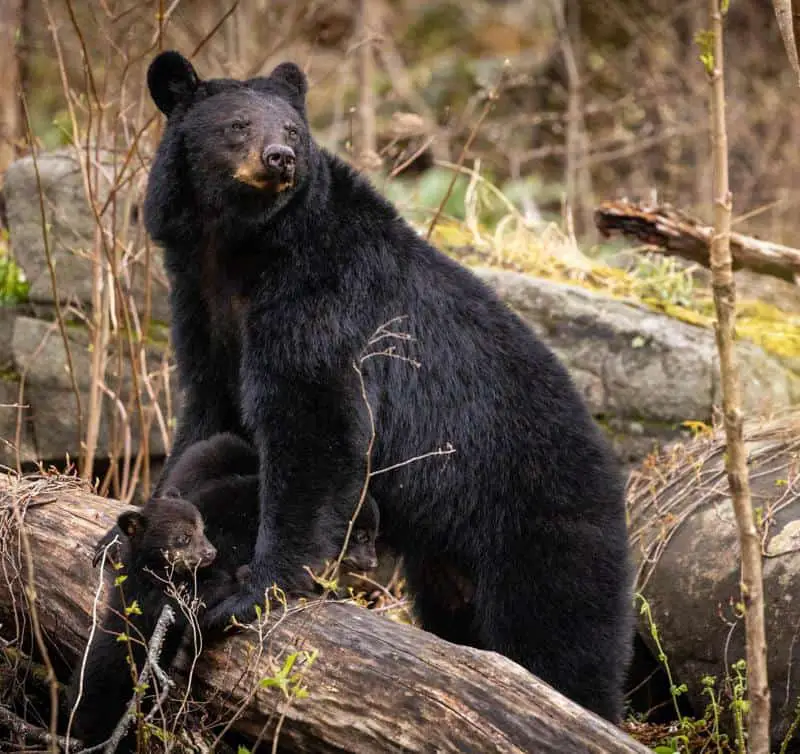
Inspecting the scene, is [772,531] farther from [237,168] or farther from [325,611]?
[237,168]

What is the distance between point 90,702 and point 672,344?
4103mm

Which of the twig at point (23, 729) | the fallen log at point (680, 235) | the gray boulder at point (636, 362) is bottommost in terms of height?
the twig at point (23, 729)

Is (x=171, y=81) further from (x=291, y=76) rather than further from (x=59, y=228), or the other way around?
(x=59, y=228)

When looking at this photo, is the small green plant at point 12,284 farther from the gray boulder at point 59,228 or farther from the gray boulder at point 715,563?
the gray boulder at point 715,563

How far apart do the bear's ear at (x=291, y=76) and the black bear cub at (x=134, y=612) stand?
187 cm

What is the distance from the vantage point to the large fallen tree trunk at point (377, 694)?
3.17 meters

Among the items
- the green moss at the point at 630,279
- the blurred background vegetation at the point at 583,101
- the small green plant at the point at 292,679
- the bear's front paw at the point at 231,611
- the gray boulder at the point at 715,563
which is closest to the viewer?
the small green plant at the point at 292,679

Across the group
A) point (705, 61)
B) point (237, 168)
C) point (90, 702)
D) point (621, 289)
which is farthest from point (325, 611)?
point (621, 289)

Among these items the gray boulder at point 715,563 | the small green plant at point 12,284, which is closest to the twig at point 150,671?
the gray boulder at point 715,563

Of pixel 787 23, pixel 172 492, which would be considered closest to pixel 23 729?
pixel 172 492

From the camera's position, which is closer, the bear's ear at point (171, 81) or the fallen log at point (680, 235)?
the bear's ear at point (171, 81)

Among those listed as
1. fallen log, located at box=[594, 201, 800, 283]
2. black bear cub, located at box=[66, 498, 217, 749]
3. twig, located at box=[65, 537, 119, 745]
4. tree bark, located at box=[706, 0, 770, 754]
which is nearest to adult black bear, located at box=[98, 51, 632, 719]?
black bear cub, located at box=[66, 498, 217, 749]

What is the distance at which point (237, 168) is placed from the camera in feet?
13.6

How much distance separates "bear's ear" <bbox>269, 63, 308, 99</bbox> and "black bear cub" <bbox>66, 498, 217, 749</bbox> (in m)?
1.87
